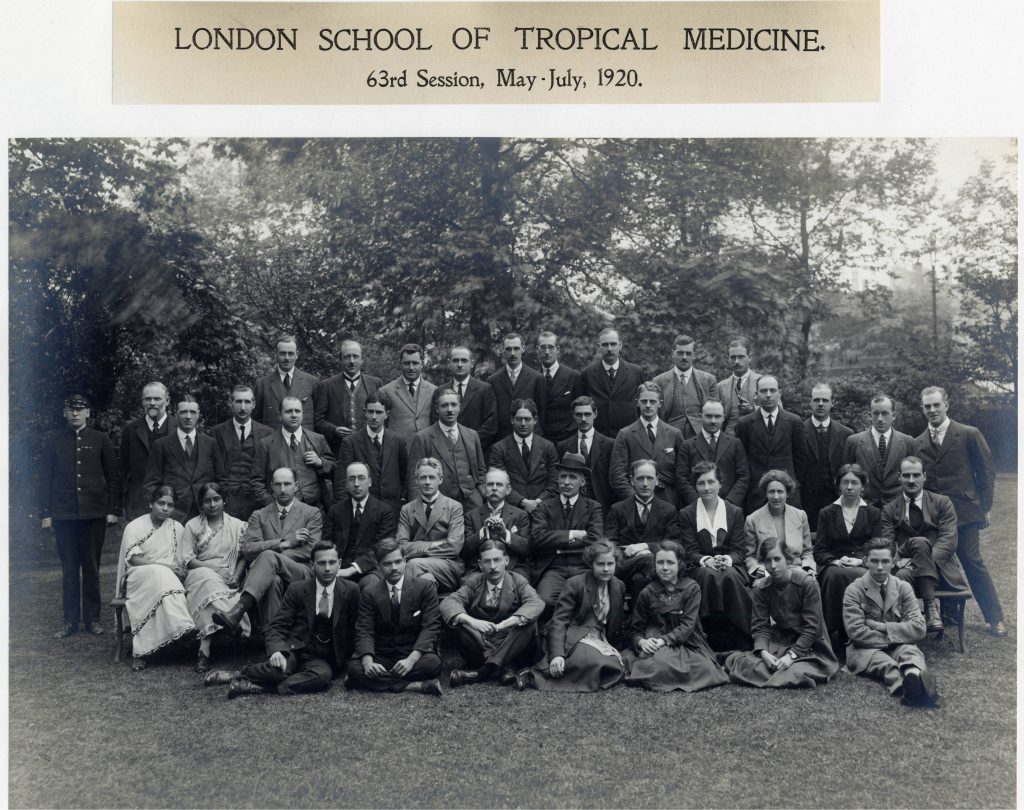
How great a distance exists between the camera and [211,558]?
22.7 feet

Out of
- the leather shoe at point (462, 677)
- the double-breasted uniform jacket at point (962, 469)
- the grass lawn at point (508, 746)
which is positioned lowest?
the grass lawn at point (508, 746)

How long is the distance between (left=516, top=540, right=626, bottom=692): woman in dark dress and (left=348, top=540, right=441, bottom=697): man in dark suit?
2.12 feet

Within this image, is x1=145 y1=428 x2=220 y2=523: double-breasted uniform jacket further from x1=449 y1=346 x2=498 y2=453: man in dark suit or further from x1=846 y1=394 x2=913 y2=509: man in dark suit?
x1=846 y1=394 x2=913 y2=509: man in dark suit

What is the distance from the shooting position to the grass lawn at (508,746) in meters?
5.09

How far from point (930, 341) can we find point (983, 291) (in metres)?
0.87

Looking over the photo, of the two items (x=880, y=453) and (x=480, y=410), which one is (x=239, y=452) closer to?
(x=480, y=410)

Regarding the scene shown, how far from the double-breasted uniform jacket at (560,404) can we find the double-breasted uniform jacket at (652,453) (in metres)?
0.59

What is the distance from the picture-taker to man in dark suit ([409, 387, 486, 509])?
23.8 ft

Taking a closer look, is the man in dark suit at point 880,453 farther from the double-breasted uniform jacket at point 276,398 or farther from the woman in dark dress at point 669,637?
the double-breasted uniform jacket at point 276,398

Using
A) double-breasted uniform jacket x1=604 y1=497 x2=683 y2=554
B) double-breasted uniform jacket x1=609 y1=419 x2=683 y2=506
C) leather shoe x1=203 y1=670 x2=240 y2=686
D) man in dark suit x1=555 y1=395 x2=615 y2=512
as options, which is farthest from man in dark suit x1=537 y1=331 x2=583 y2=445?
leather shoe x1=203 y1=670 x2=240 y2=686

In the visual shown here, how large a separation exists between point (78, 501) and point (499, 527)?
3281 mm

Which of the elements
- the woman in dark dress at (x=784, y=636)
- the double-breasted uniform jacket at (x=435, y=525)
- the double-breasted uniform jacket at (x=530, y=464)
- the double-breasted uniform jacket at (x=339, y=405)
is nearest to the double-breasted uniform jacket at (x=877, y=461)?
the woman in dark dress at (x=784, y=636)

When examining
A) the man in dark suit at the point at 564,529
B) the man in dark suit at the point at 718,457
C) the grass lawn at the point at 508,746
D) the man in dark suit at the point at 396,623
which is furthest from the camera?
the man in dark suit at the point at 718,457

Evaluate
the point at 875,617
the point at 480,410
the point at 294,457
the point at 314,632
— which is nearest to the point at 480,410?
the point at 480,410
